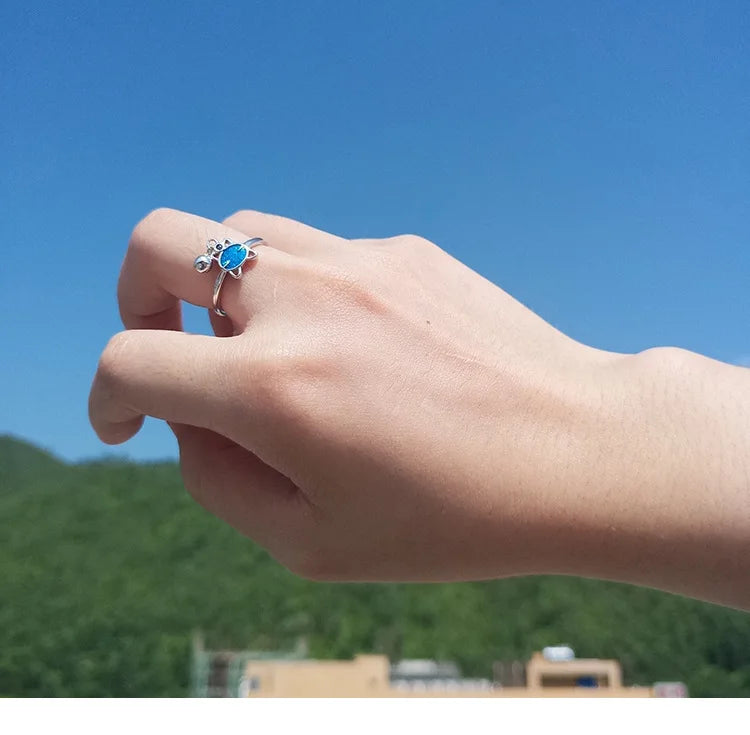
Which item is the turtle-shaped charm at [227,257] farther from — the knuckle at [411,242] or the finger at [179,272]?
the knuckle at [411,242]

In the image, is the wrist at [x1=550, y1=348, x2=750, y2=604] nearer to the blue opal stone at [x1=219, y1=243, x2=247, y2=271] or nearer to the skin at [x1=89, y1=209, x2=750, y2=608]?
the skin at [x1=89, y1=209, x2=750, y2=608]

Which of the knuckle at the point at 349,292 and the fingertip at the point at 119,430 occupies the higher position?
the knuckle at the point at 349,292

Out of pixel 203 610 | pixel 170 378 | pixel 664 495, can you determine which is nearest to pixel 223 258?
pixel 170 378

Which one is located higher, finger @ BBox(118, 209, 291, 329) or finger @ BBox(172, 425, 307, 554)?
finger @ BBox(118, 209, 291, 329)

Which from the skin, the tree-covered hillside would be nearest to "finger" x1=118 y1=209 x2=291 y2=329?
the skin

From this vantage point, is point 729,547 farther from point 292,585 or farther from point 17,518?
point 17,518

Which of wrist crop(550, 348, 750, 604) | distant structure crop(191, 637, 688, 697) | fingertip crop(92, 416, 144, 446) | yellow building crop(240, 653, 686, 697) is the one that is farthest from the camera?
distant structure crop(191, 637, 688, 697)

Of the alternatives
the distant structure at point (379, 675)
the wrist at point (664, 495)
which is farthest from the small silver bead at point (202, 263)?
the distant structure at point (379, 675)

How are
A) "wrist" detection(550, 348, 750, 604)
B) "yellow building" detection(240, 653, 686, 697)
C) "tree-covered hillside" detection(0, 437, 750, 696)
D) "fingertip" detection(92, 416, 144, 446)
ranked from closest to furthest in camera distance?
"wrist" detection(550, 348, 750, 604) → "fingertip" detection(92, 416, 144, 446) → "yellow building" detection(240, 653, 686, 697) → "tree-covered hillside" detection(0, 437, 750, 696)
